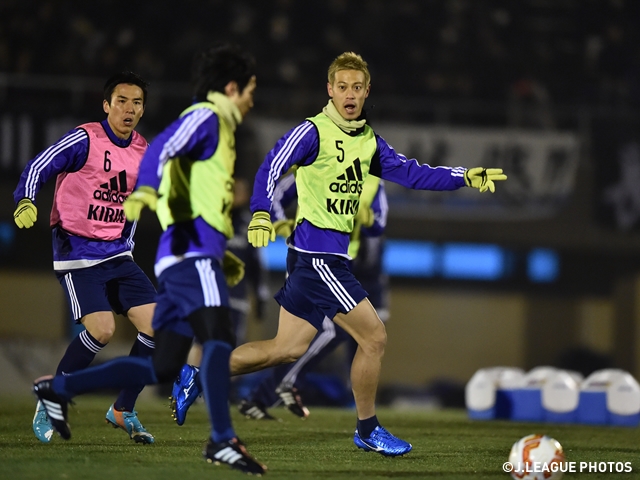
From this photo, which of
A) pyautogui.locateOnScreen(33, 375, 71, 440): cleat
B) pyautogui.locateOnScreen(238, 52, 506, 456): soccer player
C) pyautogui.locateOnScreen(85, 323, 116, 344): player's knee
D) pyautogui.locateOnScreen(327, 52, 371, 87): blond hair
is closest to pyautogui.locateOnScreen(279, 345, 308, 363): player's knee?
pyautogui.locateOnScreen(238, 52, 506, 456): soccer player

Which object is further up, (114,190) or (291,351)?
(114,190)

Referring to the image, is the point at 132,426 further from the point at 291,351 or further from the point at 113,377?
the point at 113,377

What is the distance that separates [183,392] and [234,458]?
5.45 feet

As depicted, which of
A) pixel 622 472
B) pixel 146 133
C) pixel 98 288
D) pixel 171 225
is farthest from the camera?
pixel 146 133

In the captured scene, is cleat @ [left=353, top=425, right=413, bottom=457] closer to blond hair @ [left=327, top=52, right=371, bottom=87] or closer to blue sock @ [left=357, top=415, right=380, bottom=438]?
blue sock @ [left=357, top=415, right=380, bottom=438]

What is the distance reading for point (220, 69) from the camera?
5.02m

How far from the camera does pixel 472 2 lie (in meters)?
18.2

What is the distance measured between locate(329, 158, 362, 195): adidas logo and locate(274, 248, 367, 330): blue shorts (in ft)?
1.27

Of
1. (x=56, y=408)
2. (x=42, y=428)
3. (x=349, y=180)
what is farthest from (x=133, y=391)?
(x=349, y=180)

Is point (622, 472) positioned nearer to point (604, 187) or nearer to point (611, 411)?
point (611, 411)

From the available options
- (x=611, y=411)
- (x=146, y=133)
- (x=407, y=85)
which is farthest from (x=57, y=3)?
(x=611, y=411)

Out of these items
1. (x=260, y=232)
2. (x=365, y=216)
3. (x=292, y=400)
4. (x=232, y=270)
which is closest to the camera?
(x=232, y=270)

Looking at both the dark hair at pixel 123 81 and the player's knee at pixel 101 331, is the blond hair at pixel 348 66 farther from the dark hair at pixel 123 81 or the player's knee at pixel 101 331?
the player's knee at pixel 101 331

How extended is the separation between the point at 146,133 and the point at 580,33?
807 centimetres
